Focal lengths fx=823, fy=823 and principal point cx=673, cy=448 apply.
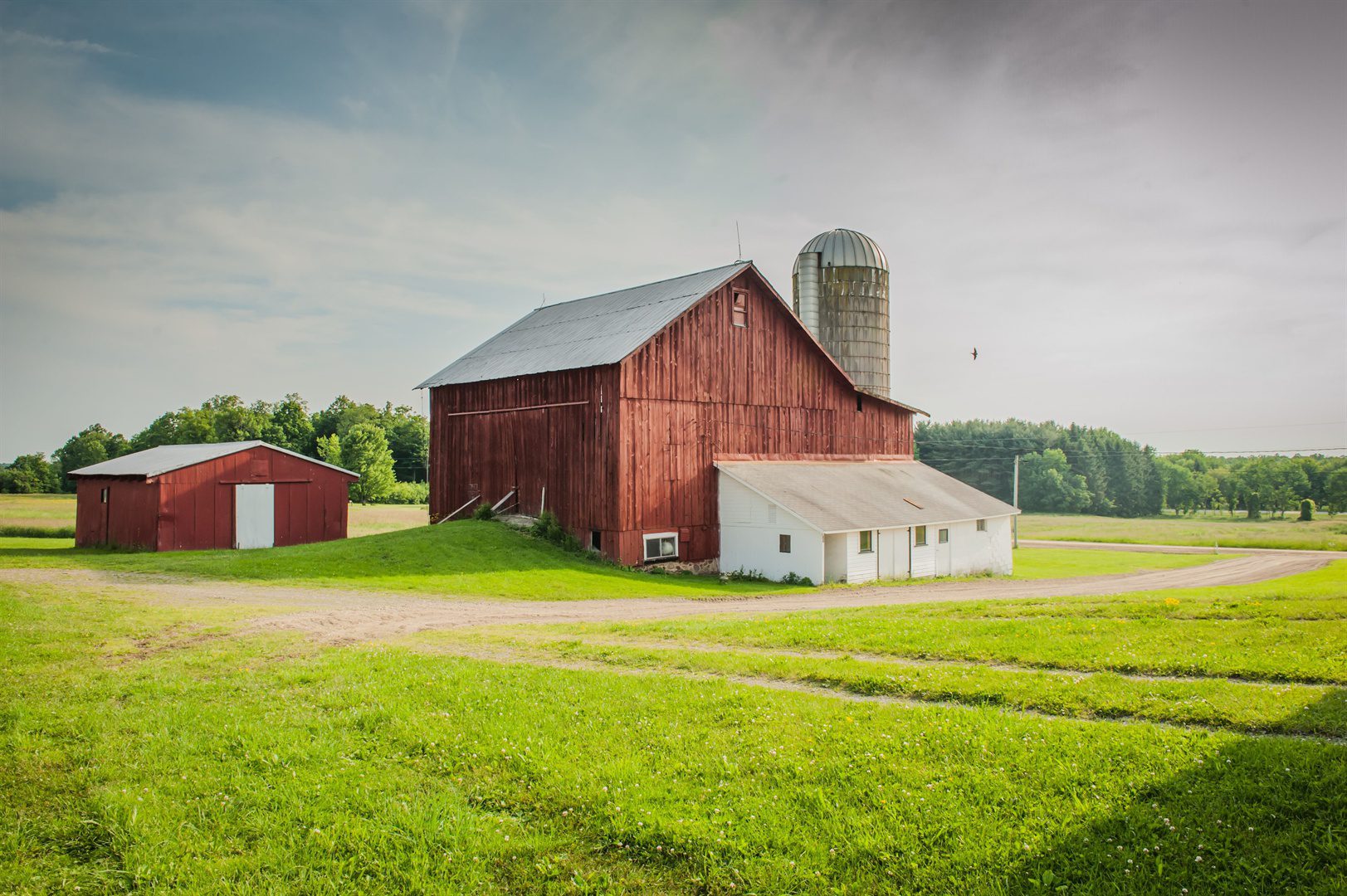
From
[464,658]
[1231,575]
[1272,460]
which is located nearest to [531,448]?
[464,658]

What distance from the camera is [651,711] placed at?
917cm

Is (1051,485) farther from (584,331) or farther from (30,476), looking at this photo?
(30,476)

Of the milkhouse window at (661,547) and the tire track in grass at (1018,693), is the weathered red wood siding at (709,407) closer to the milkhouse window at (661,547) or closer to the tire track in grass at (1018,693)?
the milkhouse window at (661,547)

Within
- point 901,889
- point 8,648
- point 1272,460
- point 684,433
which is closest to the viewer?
point 901,889

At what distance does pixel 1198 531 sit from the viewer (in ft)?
248

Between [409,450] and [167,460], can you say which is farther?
[409,450]

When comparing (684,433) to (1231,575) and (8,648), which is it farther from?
(1231,575)

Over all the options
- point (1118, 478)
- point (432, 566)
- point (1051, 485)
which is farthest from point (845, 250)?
point (1118, 478)

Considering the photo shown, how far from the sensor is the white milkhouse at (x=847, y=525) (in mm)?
29875

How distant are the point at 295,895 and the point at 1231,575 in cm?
4068

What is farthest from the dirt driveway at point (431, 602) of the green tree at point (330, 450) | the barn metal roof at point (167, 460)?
the green tree at point (330, 450)

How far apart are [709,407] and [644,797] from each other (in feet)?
87.5

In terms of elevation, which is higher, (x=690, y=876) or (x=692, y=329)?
(x=692, y=329)

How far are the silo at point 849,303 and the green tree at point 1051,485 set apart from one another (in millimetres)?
72083
